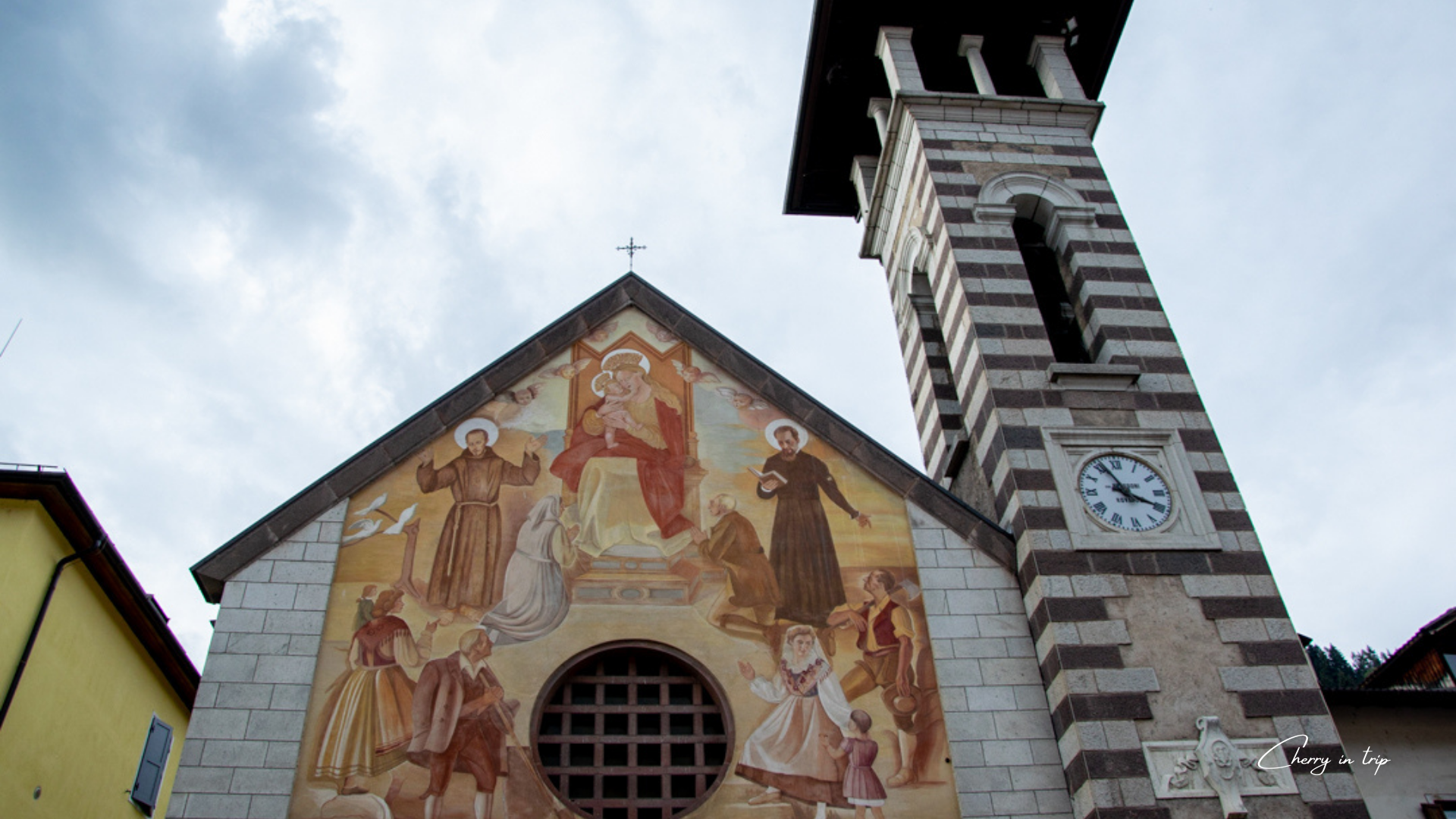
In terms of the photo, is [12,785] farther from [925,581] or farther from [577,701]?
[925,581]

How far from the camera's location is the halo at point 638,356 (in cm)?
1441

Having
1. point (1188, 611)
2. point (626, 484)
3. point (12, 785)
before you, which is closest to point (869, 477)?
point (626, 484)

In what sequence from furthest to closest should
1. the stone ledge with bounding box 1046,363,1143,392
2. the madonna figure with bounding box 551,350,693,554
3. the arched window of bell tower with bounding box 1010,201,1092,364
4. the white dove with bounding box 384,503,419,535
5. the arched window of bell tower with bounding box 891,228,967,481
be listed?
1. the arched window of bell tower with bounding box 891,228,967,481
2. the arched window of bell tower with bounding box 1010,201,1092,364
3. the stone ledge with bounding box 1046,363,1143,392
4. the madonna figure with bounding box 551,350,693,554
5. the white dove with bounding box 384,503,419,535

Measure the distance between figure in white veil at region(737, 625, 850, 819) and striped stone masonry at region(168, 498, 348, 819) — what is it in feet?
14.2

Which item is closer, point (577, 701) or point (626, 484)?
point (577, 701)

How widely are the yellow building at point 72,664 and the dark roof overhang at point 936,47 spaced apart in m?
13.3

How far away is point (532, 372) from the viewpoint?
14.2 m

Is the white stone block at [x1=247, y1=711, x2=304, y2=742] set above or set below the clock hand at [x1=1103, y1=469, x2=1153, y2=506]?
below

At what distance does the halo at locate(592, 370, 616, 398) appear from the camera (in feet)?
46.1

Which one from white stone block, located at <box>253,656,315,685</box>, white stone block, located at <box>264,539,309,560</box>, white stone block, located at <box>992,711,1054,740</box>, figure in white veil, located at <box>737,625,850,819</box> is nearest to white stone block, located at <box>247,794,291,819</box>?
white stone block, located at <box>253,656,315,685</box>

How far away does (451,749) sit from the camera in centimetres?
1073

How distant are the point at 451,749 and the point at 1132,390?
901cm

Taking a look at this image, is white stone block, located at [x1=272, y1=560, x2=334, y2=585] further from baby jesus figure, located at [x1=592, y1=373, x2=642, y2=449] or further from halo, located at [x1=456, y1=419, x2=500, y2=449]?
baby jesus figure, located at [x1=592, y1=373, x2=642, y2=449]

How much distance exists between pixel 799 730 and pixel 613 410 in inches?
182
